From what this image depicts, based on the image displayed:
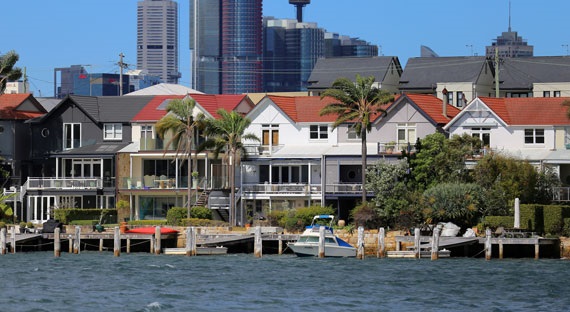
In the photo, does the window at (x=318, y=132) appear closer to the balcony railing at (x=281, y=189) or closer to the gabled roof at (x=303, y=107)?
the gabled roof at (x=303, y=107)

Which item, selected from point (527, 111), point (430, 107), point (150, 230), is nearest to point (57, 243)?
point (150, 230)

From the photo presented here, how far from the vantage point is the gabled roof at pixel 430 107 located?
3900 inches

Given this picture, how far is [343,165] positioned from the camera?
98688 millimetres

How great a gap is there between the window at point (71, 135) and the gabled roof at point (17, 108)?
3.61m

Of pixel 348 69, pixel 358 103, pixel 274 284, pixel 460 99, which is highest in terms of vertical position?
pixel 348 69

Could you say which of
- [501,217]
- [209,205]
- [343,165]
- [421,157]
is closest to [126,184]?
[209,205]

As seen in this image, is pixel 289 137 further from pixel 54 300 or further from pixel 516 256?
pixel 54 300

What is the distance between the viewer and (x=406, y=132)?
99.4 metres

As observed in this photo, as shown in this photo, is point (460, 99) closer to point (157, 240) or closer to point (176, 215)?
point (176, 215)

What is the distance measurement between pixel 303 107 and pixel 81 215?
1821 cm

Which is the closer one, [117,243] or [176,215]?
[117,243]

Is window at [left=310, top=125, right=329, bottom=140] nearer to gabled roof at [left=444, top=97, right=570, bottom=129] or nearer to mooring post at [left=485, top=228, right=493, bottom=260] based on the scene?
gabled roof at [left=444, top=97, right=570, bottom=129]

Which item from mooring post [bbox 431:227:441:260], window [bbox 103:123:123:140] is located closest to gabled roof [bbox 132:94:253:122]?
window [bbox 103:123:123:140]

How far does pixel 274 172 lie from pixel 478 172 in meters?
17.6
